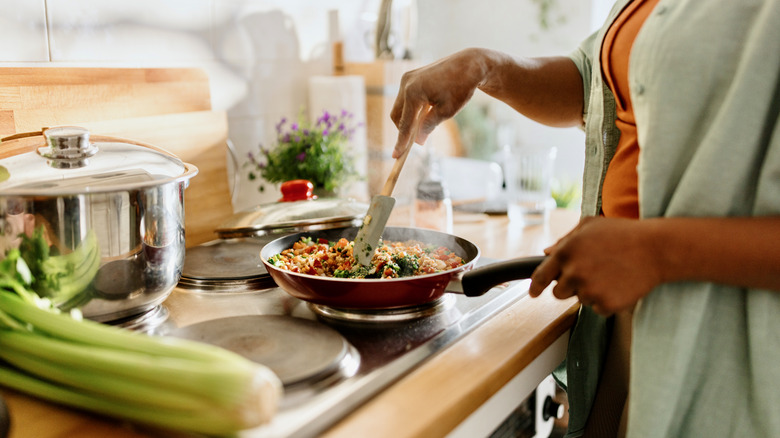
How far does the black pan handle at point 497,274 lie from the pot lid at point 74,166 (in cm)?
41

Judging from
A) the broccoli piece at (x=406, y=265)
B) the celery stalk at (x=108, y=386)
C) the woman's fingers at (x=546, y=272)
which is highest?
the woman's fingers at (x=546, y=272)

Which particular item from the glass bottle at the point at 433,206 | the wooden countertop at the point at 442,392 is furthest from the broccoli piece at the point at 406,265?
the glass bottle at the point at 433,206

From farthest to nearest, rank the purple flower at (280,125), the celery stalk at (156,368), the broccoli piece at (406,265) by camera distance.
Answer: the purple flower at (280,125) → the broccoli piece at (406,265) → the celery stalk at (156,368)

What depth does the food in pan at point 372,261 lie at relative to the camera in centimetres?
93

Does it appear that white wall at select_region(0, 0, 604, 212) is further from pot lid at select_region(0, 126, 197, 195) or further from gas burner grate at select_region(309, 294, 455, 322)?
gas burner grate at select_region(309, 294, 455, 322)

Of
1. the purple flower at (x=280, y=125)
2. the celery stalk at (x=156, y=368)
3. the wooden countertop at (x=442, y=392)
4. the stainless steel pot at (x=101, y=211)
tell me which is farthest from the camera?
the purple flower at (x=280, y=125)

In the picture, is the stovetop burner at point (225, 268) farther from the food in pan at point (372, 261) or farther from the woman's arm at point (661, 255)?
the woman's arm at point (661, 255)

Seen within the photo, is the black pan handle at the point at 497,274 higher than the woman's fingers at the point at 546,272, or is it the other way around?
the woman's fingers at the point at 546,272

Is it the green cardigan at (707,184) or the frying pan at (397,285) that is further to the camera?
the frying pan at (397,285)

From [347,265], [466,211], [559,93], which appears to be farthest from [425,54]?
[347,265]

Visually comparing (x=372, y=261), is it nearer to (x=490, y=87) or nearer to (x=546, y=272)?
(x=546, y=272)

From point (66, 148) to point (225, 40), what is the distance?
82 centimetres

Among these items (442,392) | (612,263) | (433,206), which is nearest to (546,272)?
(612,263)

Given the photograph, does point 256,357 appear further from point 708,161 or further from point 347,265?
point 708,161
